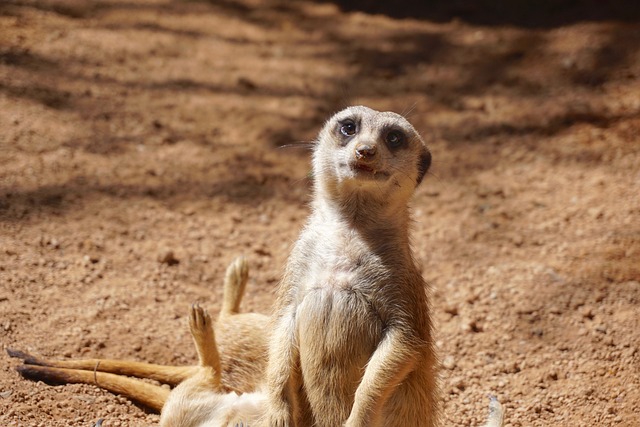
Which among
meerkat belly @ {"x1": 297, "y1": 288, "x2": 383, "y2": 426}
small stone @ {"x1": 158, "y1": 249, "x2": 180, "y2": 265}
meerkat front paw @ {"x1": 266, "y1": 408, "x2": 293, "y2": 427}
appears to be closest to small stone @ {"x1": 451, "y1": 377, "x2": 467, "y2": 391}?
meerkat belly @ {"x1": 297, "y1": 288, "x2": 383, "y2": 426}

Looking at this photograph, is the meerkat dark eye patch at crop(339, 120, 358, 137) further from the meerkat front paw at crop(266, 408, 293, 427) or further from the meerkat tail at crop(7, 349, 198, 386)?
the meerkat tail at crop(7, 349, 198, 386)

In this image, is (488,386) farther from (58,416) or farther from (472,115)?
(472,115)

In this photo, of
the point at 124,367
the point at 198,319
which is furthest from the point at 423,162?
the point at 124,367

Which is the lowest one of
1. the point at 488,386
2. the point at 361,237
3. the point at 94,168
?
the point at 488,386

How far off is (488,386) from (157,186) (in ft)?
6.36

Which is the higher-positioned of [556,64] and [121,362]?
[556,64]

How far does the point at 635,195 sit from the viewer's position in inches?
142

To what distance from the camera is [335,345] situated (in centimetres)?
221

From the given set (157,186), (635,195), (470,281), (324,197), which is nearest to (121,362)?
(324,197)

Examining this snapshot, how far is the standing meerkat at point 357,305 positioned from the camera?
7.22 ft

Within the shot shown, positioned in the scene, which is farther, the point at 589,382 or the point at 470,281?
the point at 470,281

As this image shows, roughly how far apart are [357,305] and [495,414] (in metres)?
0.70

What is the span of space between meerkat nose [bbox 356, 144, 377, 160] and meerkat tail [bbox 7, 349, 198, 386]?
1.08m

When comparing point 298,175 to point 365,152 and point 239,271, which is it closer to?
point 239,271
